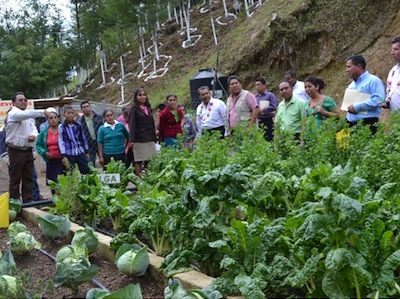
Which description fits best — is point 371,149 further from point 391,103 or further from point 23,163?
point 23,163

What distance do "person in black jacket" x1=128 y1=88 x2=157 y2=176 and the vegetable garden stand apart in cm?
257

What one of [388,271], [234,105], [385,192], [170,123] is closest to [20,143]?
[170,123]

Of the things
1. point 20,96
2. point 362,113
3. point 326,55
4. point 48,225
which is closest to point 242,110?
point 362,113

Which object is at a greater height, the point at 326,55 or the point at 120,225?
the point at 326,55

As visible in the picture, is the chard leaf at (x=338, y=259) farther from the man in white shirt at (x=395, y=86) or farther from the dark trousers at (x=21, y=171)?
the dark trousers at (x=21, y=171)

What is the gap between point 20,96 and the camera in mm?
6766

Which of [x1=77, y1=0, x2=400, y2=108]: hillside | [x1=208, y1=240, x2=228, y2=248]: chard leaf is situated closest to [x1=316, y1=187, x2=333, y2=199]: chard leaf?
[x1=208, y1=240, x2=228, y2=248]: chard leaf

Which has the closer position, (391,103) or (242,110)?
(391,103)

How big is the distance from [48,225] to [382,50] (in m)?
10.2

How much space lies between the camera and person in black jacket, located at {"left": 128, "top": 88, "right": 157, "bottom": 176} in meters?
7.28

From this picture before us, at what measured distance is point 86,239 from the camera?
3.98 m

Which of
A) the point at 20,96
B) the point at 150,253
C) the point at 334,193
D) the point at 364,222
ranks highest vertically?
the point at 20,96

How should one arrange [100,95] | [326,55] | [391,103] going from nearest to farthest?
[391,103] < [326,55] < [100,95]

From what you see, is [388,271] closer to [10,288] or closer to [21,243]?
[10,288]
